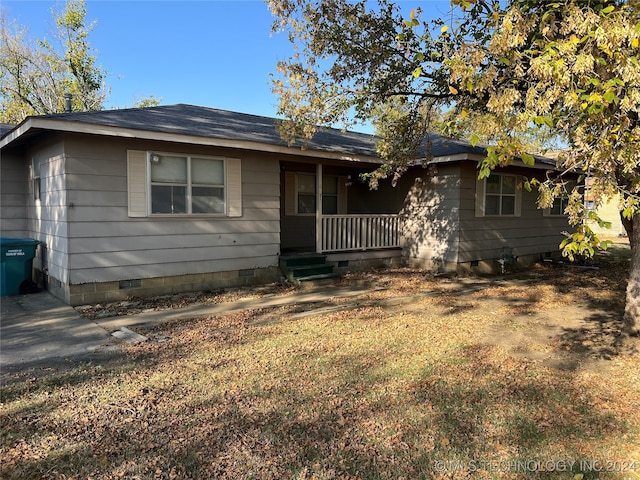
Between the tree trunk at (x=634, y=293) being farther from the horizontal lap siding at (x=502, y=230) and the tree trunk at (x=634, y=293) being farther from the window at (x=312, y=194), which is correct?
the window at (x=312, y=194)

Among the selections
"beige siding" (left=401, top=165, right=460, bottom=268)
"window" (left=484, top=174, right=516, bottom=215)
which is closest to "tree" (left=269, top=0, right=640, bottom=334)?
"beige siding" (left=401, top=165, right=460, bottom=268)

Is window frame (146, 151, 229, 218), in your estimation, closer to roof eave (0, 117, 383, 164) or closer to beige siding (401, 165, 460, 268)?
roof eave (0, 117, 383, 164)

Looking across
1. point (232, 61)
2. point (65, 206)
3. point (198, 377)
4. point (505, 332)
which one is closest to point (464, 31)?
point (505, 332)

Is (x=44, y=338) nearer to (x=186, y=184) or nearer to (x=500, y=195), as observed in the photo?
(x=186, y=184)

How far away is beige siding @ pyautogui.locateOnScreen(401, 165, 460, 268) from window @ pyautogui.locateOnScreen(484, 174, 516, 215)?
3.78 feet

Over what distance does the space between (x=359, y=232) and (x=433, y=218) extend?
6.09 feet

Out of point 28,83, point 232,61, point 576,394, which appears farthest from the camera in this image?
point 28,83

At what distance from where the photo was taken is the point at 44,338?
196 inches

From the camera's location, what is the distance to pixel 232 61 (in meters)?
14.4

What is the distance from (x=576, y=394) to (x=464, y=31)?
5.19 metres

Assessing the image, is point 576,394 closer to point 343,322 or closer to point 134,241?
point 343,322

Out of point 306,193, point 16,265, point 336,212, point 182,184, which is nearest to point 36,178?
point 16,265

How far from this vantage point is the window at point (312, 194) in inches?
430

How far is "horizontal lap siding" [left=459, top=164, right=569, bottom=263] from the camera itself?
9.80 meters
